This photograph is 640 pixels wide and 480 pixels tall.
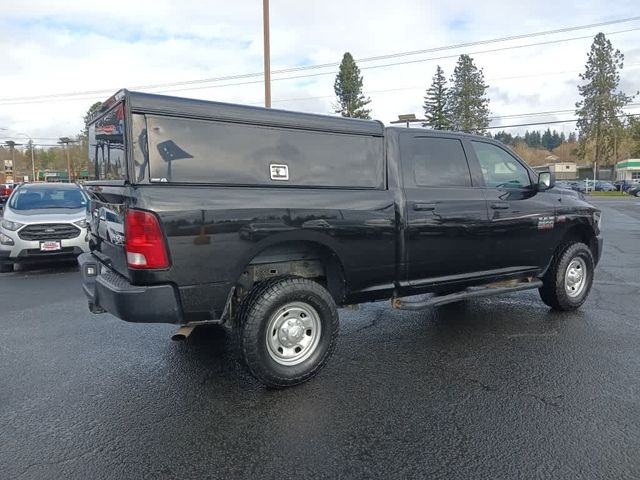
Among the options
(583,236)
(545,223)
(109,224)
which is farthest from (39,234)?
(583,236)

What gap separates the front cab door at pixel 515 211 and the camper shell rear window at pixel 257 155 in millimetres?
1428

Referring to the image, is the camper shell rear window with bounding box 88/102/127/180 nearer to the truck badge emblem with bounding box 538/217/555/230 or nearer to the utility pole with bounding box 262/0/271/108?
the truck badge emblem with bounding box 538/217/555/230

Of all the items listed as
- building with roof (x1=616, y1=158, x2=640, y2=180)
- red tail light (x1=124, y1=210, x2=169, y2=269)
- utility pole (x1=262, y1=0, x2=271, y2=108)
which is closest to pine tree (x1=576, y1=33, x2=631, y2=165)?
building with roof (x1=616, y1=158, x2=640, y2=180)

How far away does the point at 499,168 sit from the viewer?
5.35 m

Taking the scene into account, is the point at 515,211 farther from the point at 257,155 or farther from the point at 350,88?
the point at 350,88

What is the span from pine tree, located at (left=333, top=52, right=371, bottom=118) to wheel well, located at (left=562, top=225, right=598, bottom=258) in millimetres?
48753

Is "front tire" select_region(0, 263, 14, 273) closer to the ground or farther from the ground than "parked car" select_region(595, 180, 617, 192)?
closer to the ground

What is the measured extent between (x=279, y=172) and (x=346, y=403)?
1774 mm

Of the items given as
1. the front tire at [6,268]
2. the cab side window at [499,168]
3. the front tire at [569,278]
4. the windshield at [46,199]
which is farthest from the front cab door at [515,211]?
the front tire at [6,268]

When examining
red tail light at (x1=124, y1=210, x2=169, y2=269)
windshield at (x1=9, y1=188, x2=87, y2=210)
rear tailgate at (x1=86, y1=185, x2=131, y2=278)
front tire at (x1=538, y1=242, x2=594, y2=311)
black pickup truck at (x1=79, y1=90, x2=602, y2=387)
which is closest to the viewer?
red tail light at (x1=124, y1=210, x2=169, y2=269)

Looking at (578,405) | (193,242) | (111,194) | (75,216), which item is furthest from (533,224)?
(75,216)

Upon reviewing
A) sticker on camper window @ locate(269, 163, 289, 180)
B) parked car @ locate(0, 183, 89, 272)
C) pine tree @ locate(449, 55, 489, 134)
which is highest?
pine tree @ locate(449, 55, 489, 134)

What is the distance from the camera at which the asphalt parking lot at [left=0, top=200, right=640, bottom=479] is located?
9.37 feet

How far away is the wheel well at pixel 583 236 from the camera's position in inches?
235
